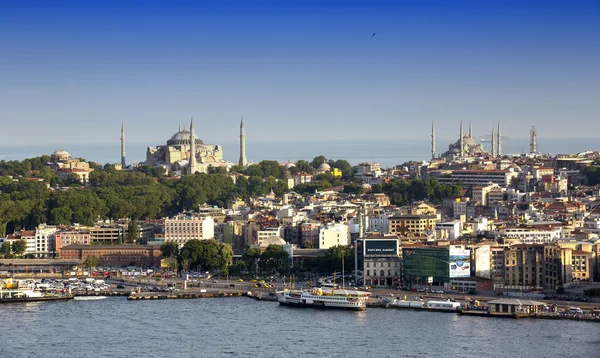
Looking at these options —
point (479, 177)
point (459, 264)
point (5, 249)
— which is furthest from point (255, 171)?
point (459, 264)

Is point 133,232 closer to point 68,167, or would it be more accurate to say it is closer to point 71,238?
point 71,238

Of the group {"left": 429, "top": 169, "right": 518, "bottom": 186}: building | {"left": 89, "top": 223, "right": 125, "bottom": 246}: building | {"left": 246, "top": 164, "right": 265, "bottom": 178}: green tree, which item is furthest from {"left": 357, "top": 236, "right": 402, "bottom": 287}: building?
{"left": 246, "top": 164, "right": 265, "bottom": 178}: green tree

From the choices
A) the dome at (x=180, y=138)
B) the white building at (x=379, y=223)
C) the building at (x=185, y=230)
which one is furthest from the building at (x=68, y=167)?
the white building at (x=379, y=223)

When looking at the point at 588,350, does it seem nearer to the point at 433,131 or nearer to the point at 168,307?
the point at 168,307

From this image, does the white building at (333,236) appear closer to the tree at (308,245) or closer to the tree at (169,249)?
the tree at (308,245)

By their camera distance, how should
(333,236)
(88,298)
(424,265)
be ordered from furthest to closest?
(333,236), (424,265), (88,298)

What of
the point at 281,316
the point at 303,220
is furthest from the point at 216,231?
the point at 281,316
